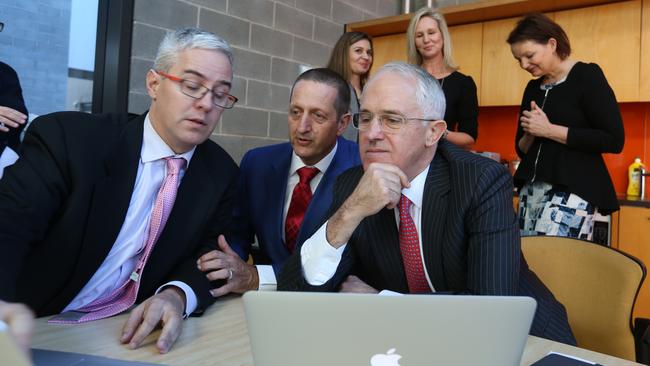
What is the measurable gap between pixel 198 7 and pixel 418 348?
3.04 m

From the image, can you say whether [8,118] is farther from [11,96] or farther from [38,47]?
[38,47]

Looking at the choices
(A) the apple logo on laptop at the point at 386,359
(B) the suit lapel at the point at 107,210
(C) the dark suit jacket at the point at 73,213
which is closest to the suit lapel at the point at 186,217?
(C) the dark suit jacket at the point at 73,213

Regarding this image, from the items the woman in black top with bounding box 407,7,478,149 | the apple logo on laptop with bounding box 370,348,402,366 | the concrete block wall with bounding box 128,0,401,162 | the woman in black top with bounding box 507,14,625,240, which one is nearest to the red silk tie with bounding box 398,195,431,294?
the apple logo on laptop with bounding box 370,348,402,366

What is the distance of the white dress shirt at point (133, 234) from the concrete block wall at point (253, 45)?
1.78 meters

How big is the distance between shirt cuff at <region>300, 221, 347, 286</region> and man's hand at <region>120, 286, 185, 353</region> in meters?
0.33

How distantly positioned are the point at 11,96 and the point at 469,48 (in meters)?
3.08

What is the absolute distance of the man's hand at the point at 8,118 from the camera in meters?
2.16

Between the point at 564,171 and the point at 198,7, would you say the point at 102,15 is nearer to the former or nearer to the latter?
the point at 198,7

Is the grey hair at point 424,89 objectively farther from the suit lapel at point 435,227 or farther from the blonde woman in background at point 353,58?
the blonde woman in background at point 353,58

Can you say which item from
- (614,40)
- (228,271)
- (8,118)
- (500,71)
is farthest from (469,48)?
(228,271)

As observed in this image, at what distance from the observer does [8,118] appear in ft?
7.14

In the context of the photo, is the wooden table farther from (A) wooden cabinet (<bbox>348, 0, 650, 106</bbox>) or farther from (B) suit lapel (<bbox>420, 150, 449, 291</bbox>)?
(A) wooden cabinet (<bbox>348, 0, 650, 106</bbox>)

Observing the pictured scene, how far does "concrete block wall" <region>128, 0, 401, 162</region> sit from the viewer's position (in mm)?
2951

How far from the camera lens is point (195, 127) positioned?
1.34m
